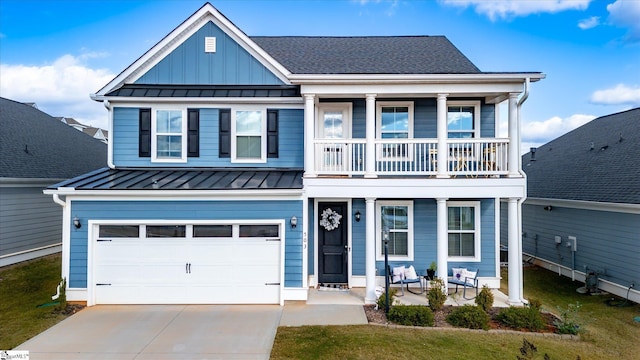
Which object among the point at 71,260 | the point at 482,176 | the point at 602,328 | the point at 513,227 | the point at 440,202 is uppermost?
the point at 482,176

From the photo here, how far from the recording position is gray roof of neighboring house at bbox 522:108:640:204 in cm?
925

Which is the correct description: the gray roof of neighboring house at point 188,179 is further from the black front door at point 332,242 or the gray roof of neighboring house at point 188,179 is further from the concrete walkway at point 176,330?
the concrete walkway at point 176,330

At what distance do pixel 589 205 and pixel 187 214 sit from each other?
1160 cm

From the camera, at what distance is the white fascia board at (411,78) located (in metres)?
7.44

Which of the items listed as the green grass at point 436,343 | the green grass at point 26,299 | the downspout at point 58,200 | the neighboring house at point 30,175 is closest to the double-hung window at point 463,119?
the green grass at point 436,343

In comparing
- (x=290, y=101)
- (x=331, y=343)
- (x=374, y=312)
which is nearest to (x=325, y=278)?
(x=374, y=312)

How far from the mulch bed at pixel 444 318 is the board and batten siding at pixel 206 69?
6551 millimetres

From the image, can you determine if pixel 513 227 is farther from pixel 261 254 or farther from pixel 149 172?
pixel 149 172

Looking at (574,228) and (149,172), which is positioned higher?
(149,172)

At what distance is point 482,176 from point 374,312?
462 centimetres

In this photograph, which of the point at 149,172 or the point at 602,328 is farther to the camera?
the point at 149,172

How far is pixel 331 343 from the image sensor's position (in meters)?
5.61

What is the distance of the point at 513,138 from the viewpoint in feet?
25.0

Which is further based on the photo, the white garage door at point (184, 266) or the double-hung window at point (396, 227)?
the double-hung window at point (396, 227)
